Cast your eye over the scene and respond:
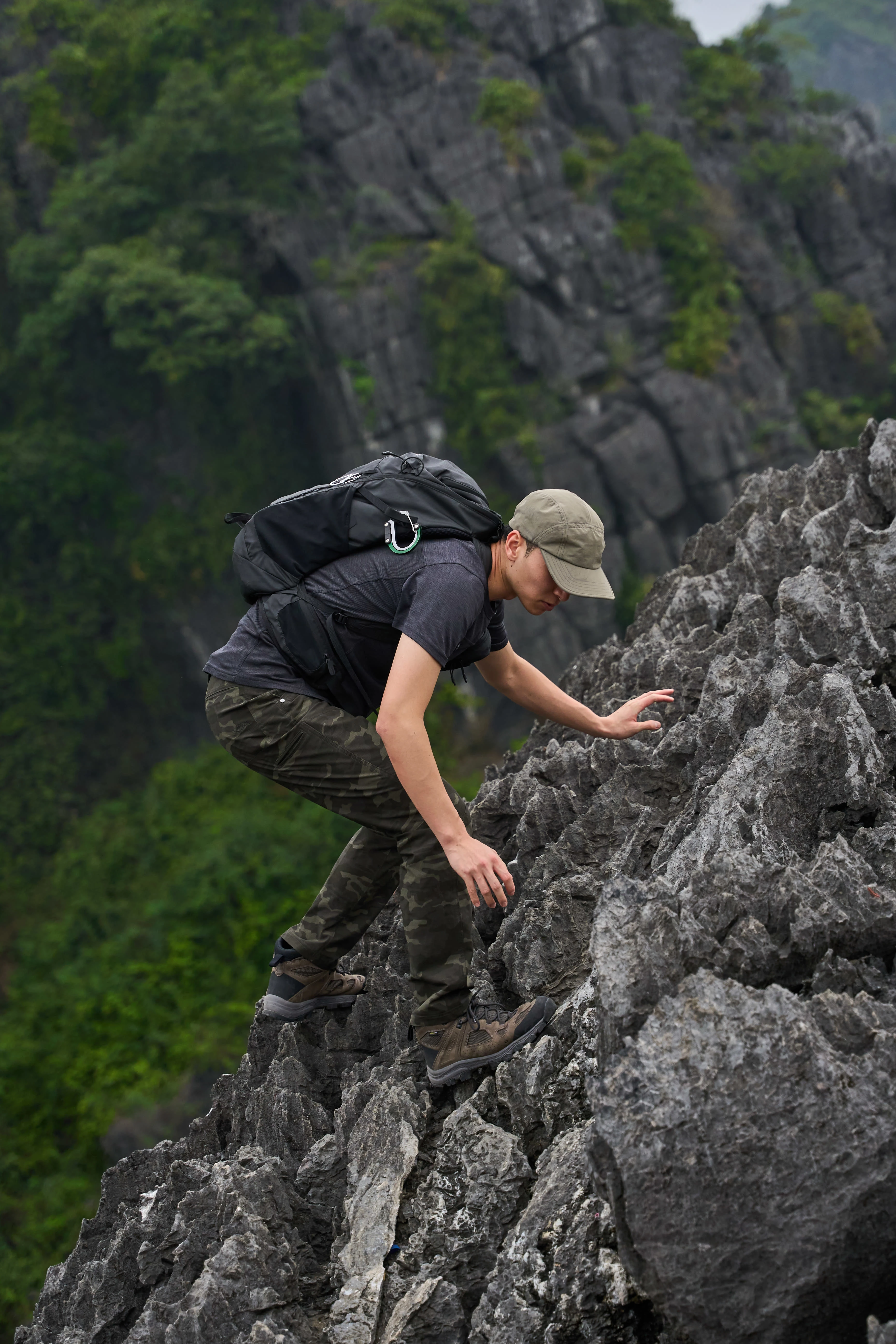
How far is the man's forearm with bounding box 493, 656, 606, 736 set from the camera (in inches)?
156

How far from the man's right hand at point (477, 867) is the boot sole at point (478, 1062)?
69cm

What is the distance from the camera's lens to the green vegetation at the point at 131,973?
16.2 meters

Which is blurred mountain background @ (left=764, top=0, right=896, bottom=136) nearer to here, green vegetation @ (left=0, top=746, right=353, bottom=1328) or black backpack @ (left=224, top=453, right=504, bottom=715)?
green vegetation @ (left=0, top=746, right=353, bottom=1328)

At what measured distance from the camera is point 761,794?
3596 mm

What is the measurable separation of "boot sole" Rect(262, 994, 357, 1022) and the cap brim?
2.21m

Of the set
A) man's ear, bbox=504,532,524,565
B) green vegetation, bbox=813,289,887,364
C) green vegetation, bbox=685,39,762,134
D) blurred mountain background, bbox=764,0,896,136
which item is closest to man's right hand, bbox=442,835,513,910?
man's ear, bbox=504,532,524,565

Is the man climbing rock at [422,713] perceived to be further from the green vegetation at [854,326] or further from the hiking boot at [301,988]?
the green vegetation at [854,326]

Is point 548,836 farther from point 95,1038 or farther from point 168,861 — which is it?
point 168,861

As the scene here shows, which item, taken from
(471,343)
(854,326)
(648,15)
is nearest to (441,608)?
(471,343)

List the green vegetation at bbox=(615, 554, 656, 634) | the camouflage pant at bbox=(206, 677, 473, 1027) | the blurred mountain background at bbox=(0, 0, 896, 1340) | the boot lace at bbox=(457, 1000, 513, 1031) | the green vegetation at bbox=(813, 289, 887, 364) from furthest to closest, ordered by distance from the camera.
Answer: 1. the green vegetation at bbox=(813, 289, 887, 364)
2. the green vegetation at bbox=(615, 554, 656, 634)
3. the blurred mountain background at bbox=(0, 0, 896, 1340)
4. the boot lace at bbox=(457, 1000, 513, 1031)
5. the camouflage pant at bbox=(206, 677, 473, 1027)

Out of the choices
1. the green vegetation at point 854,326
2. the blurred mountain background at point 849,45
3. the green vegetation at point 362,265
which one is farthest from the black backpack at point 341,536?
the blurred mountain background at point 849,45

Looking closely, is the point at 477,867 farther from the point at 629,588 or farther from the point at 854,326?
the point at 854,326

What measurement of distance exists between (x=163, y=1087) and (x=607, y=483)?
55.7ft

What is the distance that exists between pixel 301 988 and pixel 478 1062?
1.09 m
